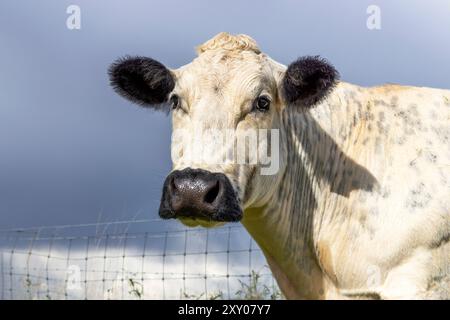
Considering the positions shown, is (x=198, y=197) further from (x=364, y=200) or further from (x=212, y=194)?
(x=364, y=200)

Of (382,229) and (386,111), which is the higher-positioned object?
(386,111)

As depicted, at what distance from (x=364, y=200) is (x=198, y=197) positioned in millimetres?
2112

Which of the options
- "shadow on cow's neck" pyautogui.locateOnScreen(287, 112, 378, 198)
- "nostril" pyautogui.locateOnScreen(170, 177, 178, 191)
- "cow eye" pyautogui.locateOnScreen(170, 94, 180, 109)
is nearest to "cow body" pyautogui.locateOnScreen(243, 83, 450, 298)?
"shadow on cow's neck" pyautogui.locateOnScreen(287, 112, 378, 198)


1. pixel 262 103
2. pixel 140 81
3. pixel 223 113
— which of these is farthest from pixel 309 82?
pixel 140 81

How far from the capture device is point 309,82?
8938 millimetres

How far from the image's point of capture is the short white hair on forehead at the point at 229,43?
9.03 meters

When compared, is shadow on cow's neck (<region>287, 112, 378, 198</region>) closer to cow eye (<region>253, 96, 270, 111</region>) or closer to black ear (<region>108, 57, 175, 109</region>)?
cow eye (<region>253, 96, 270, 111</region>)

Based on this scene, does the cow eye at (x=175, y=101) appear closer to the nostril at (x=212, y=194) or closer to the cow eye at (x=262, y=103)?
the cow eye at (x=262, y=103)

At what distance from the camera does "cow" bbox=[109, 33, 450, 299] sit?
323 inches
